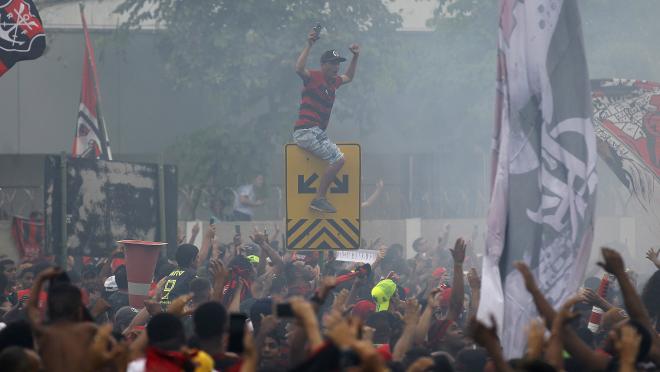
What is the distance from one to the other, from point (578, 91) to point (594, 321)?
1.91 m

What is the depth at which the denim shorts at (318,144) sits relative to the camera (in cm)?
1324

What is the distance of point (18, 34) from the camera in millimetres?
12578

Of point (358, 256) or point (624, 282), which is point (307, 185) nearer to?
point (358, 256)

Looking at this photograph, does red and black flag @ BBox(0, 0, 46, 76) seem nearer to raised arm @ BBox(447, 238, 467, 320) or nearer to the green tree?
raised arm @ BBox(447, 238, 467, 320)

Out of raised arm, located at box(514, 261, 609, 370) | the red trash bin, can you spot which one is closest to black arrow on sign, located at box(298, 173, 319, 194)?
the red trash bin

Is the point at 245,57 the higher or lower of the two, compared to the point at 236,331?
higher

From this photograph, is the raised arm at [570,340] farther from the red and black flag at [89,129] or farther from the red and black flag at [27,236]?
the red and black flag at [89,129]

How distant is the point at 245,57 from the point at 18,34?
640 inches

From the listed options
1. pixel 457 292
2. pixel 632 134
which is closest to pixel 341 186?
pixel 632 134

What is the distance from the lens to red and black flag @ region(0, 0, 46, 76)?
12523 mm

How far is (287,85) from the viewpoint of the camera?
29562 millimetres

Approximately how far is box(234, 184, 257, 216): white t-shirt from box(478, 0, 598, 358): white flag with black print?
16.7 m

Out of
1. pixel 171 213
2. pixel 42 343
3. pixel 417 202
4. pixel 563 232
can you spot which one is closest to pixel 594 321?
pixel 563 232

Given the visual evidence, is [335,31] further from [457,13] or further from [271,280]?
[271,280]
